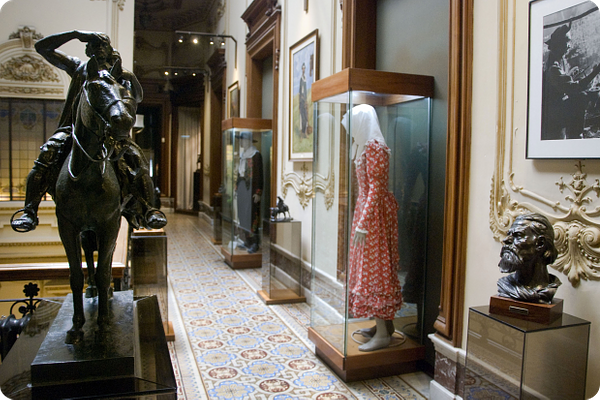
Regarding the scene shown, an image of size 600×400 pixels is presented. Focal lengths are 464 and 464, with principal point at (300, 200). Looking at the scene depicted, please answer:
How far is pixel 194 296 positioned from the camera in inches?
260

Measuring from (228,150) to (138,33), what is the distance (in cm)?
1202

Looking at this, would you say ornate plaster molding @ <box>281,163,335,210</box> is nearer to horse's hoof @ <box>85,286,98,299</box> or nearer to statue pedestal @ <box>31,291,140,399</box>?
horse's hoof @ <box>85,286,98,299</box>

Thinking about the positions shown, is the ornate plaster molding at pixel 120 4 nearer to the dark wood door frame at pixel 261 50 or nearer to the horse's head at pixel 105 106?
the dark wood door frame at pixel 261 50

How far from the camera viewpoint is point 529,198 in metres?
2.80

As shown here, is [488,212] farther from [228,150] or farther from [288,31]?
[228,150]

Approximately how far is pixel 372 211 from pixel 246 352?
77.1 inches

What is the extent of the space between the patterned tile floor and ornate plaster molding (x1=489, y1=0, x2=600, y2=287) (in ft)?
5.64

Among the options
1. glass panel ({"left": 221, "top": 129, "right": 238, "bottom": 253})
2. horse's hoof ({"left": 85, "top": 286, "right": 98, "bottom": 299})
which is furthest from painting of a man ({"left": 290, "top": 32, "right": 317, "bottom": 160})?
horse's hoof ({"left": 85, "top": 286, "right": 98, "bottom": 299})

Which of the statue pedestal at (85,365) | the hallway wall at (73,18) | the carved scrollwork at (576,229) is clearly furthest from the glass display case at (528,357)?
the hallway wall at (73,18)

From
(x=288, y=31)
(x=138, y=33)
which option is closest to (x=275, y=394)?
(x=288, y=31)

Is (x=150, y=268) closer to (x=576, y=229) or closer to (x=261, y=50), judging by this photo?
(x=576, y=229)

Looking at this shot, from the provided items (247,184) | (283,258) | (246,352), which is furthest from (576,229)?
(247,184)

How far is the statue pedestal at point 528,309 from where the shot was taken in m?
2.33

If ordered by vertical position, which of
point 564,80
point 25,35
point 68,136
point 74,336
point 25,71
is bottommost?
point 74,336
